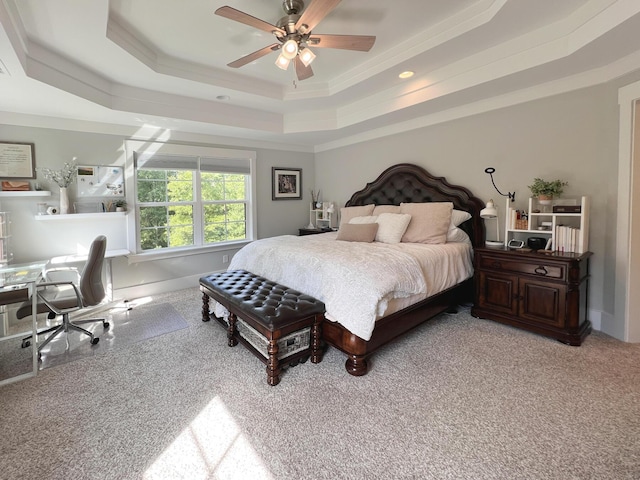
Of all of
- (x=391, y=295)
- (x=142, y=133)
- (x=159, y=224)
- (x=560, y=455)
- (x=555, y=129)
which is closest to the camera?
(x=560, y=455)

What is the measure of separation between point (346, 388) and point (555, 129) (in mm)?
3211

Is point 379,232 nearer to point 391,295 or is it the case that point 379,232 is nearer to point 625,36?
point 391,295

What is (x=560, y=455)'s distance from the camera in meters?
1.50

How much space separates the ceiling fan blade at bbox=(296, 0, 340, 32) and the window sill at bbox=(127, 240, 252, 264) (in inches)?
140

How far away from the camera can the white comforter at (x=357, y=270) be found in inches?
87.5

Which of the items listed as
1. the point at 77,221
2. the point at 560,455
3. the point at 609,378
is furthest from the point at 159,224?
the point at 609,378

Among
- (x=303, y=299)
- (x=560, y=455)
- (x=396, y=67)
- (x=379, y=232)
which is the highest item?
(x=396, y=67)

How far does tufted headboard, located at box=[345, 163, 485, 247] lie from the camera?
3592 millimetres

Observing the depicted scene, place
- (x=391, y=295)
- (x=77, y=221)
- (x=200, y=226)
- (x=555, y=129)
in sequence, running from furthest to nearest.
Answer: (x=200, y=226), (x=77, y=221), (x=555, y=129), (x=391, y=295)

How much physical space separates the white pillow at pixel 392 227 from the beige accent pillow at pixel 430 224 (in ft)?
0.30

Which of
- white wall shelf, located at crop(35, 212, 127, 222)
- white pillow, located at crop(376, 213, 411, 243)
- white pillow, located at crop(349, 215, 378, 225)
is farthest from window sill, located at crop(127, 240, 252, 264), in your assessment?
white pillow, located at crop(376, 213, 411, 243)

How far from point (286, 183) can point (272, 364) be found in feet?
13.2

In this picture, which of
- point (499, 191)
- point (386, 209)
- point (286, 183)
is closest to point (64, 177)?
point (286, 183)

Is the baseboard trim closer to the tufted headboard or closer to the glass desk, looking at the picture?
the glass desk
